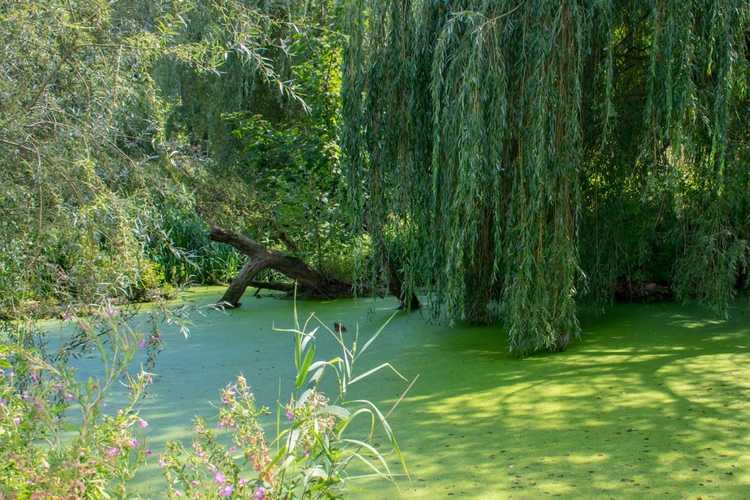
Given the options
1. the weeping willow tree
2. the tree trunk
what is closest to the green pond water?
the weeping willow tree

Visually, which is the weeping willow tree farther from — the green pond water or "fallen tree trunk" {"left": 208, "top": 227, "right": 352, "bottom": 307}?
"fallen tree trunk" {"left": 208, "top": 227, "right": 352, "bottom": 307}

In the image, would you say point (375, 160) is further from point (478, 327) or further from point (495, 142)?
point (478, 327)

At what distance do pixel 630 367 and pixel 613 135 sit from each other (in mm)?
1572

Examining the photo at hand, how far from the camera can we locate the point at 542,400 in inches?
172

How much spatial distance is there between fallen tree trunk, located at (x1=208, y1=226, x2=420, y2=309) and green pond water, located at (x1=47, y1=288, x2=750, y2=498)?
119 cm

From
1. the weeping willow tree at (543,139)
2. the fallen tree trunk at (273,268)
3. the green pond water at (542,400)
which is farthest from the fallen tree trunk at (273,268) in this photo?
the weeping willow tree at (543,139)

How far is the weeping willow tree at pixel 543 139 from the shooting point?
195 inches

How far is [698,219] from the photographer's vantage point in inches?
220

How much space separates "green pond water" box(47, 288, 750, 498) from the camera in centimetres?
327

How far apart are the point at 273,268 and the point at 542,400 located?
4.31 m

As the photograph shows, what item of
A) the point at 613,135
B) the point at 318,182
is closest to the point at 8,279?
the point at 613,135

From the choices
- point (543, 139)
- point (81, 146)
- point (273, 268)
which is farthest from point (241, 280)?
point (81, 146)

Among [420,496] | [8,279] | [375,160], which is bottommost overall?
[420,496]

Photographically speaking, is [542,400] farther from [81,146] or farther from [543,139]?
[81,146]
